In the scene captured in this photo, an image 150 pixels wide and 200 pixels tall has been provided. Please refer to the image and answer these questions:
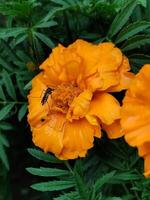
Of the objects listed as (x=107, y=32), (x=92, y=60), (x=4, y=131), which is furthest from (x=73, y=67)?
(x=4, y=131)

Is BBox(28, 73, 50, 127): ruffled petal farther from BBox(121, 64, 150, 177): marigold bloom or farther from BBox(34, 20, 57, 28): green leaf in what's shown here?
BBox(121, 64, 150, 177): marigold bloom

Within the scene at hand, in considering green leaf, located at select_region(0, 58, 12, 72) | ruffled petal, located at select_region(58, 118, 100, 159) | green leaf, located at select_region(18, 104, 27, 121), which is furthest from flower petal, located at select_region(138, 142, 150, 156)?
green leaf, located at select_region(0, 58, 12, 72)

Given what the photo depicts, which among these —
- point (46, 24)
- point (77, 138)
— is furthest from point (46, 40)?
point (77, 138)

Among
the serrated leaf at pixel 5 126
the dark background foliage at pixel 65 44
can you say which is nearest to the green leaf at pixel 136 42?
the dark background foliage at pixel 65 44

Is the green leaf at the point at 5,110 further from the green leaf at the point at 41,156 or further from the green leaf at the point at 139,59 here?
the green leaf at the point at 139,59

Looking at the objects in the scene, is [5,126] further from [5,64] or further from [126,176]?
[126,176]

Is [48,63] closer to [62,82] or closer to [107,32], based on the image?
[62,82]
